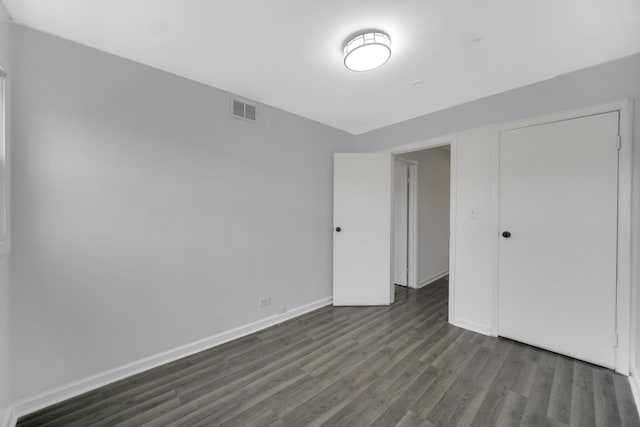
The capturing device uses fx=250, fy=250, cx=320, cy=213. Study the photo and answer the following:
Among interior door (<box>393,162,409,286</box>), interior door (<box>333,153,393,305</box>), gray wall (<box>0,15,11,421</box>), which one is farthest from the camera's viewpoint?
interior door (<box>393,162,409,286</box>)

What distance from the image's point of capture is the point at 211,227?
2.35 m

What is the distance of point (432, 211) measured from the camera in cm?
452

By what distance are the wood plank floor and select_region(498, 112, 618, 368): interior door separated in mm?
230

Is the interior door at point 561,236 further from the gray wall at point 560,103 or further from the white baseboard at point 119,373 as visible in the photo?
the white baseboard at point 119,373

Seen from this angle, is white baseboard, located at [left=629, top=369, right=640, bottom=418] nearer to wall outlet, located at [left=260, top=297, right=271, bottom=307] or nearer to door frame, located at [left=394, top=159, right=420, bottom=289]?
door frame, located at [left=394, top=159, right=420, bottom=289]

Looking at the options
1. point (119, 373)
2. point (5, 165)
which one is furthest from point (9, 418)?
point (5, 165)

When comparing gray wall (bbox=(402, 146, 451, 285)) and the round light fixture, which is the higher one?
the round light fixture

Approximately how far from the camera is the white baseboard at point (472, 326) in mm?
2572

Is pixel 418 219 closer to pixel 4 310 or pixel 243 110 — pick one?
pixel 243 110

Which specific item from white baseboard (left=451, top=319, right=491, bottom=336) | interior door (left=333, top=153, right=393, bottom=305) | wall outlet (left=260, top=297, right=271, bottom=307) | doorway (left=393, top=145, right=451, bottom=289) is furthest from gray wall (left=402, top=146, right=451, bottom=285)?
wall outlet (left=260, top=297, right=271, bottom=307)

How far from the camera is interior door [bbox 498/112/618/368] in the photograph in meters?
1.99

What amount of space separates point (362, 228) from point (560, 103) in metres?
2.26

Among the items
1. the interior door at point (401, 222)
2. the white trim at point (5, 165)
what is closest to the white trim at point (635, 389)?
the interior door at point (401, 222)

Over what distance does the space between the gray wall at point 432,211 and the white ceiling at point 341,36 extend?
6.56 ft
